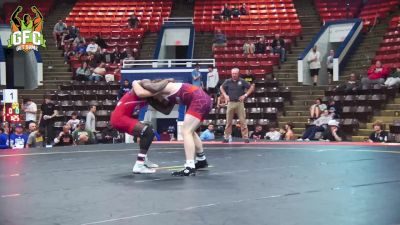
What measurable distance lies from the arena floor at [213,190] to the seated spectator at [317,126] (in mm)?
4829

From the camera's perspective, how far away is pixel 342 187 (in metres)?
6.15

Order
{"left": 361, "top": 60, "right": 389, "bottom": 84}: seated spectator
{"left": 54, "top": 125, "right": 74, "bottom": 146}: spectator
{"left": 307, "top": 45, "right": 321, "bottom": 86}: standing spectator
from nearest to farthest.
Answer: {"left": 54, "top": 125, "right": 74, "bottom": 146}: spectator → {"left": 361, "top": 60, "right": 389, "bottom": 84}: seated spectator → {"left": 307, "top": 45, "right": 321, "bottom": 86}: standing spectator

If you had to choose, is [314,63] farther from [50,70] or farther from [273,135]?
[50,70]

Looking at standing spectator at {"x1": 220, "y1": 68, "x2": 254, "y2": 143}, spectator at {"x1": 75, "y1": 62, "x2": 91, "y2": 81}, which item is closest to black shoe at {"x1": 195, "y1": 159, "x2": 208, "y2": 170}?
standing spectator at {"x1": 220, "y1": 68, "x2": 254, "y2": 143}

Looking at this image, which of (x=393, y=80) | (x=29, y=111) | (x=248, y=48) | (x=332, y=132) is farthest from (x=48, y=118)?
(x=393, y=80)

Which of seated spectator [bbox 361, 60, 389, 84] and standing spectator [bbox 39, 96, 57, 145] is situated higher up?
seated spectator [bbox 361, 60, 389, 84]

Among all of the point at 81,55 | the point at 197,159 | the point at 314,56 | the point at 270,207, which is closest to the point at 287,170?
the point at 197,159

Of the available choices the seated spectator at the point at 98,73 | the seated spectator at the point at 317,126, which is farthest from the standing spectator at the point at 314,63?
the seated spectator at the point at 98,73

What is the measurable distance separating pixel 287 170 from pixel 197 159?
1079mm

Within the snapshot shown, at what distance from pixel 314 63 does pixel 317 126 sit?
5707 millimetres

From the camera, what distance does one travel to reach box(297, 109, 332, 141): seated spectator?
14.9 meters

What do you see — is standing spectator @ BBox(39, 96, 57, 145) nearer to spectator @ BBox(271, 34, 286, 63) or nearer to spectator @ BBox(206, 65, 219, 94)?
spectator @ BBox(206, 65, 219, 94)

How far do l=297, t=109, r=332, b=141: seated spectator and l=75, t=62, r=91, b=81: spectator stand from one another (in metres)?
8.49

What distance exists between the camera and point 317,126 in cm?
1510
